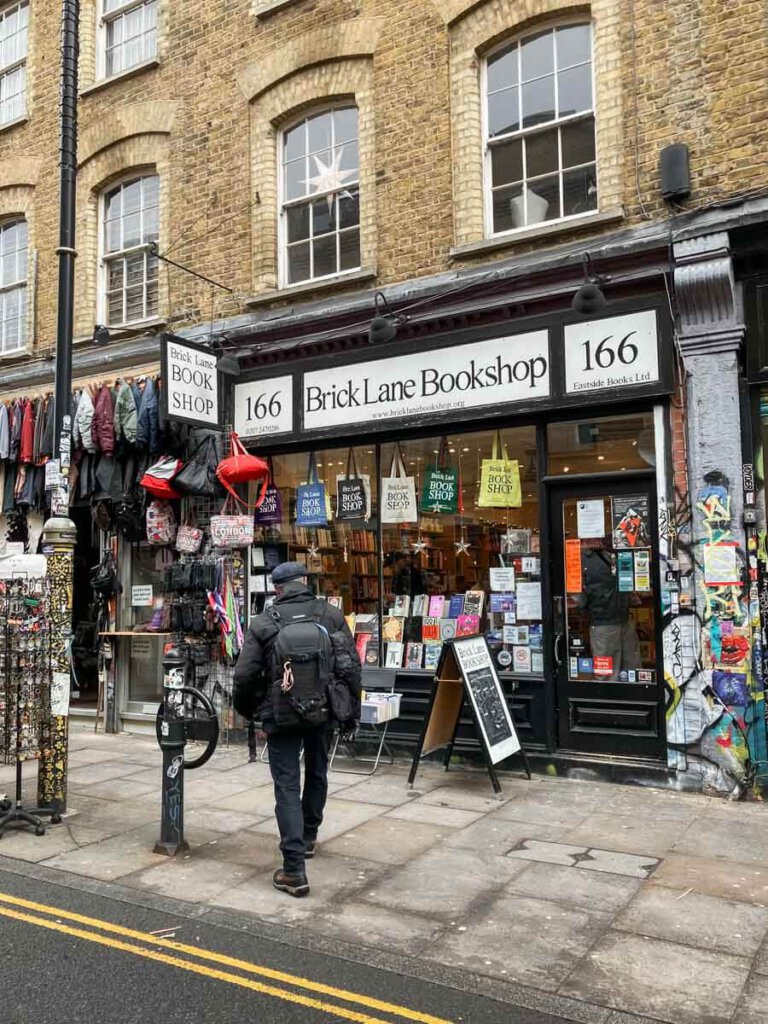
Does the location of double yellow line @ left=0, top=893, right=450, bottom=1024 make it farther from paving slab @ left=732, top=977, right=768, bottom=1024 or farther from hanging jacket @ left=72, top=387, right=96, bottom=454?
hanging jacket @ left=72, top=387, right=96, bottom=454

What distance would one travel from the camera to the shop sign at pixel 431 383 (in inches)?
332

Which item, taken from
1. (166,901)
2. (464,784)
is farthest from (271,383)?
(166,901)

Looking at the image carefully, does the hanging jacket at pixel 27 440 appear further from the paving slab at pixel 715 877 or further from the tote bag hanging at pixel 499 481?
the paving slab at pixel 715 877

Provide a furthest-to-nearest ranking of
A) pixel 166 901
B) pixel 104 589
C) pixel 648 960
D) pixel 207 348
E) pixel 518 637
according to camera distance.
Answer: pixel 104 589 → pixel 207 348 → pixel 518 637 → pixel 166 901 → pixel 648 960

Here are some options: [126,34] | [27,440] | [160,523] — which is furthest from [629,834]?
[126,34]

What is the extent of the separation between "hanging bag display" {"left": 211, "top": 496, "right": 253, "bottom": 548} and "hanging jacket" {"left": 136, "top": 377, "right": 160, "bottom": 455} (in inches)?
50.8

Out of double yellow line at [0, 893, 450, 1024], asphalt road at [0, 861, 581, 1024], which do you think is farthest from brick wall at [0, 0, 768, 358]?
double yellow line at [0, 893, 450, 1024]

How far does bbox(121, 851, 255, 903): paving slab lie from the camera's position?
5.23 m

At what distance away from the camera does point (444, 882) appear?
538 centimetres

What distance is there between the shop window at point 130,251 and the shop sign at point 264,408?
2325 mm

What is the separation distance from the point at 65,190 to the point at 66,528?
2.94m

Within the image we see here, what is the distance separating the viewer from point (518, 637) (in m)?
8.55

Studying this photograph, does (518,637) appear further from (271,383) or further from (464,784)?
(271,383)

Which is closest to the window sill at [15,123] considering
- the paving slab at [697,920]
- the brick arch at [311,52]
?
the brick arch at [311,52]
